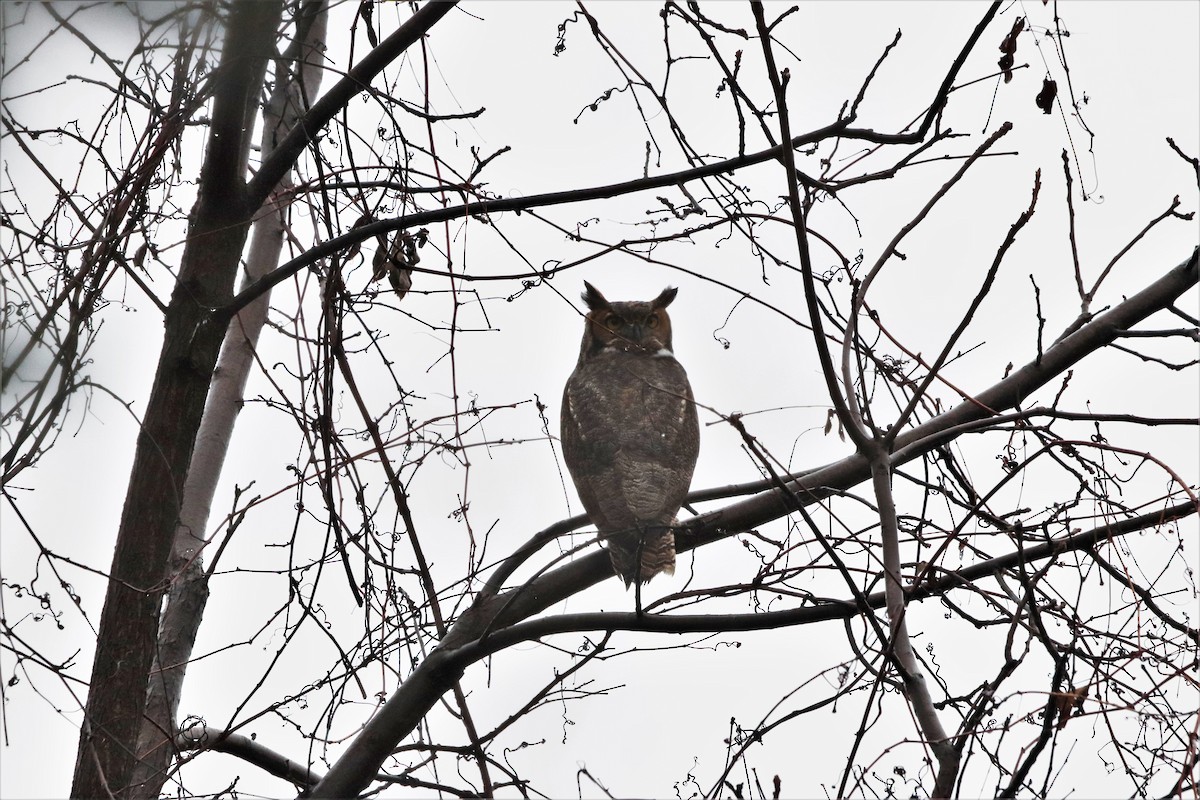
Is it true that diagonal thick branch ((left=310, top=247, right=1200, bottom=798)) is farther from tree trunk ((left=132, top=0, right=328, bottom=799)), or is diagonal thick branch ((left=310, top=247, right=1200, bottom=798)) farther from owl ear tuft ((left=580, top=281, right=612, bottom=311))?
owl ear tuft ((left=580, top=281, right=612, bottom=311))

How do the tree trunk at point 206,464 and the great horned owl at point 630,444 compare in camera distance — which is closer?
the tree trunk at point 206,464

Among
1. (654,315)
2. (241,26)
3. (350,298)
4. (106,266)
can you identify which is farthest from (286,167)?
(654,315)

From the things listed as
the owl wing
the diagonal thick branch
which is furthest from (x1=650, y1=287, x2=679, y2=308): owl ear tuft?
the diagonal thick branch

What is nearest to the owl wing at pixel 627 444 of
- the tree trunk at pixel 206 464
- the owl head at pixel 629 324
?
the owl head at pixel 629 324

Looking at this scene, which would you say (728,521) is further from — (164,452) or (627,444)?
(164,452)

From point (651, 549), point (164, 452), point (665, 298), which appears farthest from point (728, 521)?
point (665, 298)

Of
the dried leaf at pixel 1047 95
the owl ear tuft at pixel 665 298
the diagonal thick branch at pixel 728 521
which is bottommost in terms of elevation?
the diagonal thick branch at pixel 728 521

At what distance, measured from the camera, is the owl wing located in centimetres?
428

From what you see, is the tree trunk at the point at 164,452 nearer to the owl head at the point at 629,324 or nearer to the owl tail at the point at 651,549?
the owl tail at the point at 651,549

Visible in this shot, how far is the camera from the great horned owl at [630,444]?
3947 mm

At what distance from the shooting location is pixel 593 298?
5.86m

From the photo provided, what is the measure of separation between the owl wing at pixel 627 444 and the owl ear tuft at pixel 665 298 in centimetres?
73

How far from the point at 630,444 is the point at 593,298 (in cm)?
157

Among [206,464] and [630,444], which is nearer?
[630,444]
